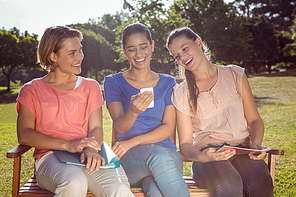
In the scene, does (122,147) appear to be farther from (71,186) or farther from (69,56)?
(69,56)

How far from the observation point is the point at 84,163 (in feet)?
6.92

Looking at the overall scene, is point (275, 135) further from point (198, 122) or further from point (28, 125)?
point (28, 125)

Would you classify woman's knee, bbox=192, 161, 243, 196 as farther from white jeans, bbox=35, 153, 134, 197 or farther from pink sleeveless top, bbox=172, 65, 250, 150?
white jeans, bbox=35, 153, 134, 197

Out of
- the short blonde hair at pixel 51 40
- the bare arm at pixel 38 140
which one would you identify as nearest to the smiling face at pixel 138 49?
the short blonde hair at pixel 51 40

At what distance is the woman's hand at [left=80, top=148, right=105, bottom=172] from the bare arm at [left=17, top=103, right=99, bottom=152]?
54mm

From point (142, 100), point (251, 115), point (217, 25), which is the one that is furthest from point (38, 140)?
point (217, 25)

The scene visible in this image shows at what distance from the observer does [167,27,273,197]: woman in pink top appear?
2.40 meters

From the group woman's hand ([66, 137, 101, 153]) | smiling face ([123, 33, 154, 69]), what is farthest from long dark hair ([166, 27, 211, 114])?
woman's hand ([66, 137, 101, 153])

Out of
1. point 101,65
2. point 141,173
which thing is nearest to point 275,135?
point 141,173

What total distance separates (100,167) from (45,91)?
92 centimetres

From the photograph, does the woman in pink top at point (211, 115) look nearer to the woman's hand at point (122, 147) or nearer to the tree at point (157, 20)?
the woman's hand at point (122, 147)

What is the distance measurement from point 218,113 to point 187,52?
2.24 ft

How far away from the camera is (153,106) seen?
2629 millimetres

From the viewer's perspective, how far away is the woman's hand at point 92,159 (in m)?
2.09
